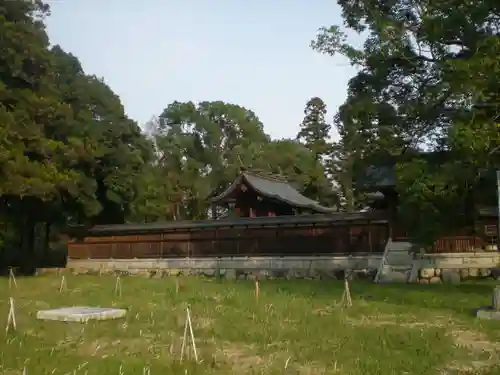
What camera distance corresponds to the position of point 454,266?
70.0ft

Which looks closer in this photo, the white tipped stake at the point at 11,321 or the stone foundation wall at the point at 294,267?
the white tipped stake at the point at 11,321

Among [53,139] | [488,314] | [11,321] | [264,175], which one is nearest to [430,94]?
[488,314]

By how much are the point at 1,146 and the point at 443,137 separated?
56.7ft

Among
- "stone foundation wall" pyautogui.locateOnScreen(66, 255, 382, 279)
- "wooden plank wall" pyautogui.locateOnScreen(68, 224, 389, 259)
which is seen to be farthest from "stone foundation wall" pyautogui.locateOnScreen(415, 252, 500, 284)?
"wooden plank wall" pyautogui.locateOnScreen(68, 224, 389, 259)

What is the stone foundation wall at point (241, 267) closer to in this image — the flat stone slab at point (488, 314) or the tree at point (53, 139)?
the tree at point (53, 139)

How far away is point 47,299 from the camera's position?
52.0ft

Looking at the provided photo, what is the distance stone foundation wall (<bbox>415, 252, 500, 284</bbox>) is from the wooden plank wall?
101 inches

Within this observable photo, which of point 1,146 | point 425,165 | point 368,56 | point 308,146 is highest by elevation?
point 308,146

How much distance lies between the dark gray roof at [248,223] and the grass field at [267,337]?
9134 mm

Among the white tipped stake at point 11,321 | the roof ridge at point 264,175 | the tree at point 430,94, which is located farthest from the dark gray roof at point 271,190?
the white tipped stake at point 11,321

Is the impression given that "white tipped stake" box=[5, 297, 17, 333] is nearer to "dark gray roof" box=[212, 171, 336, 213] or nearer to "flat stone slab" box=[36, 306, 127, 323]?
"flat stone slab" box=[36, 306, 127, 323]

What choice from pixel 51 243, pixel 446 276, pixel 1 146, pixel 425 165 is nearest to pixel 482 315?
pixel 425 165

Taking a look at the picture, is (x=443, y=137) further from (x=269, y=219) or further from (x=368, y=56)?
(x=269, y=219)

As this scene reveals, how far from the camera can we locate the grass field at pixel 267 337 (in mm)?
7410
